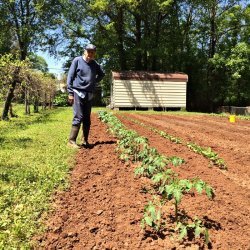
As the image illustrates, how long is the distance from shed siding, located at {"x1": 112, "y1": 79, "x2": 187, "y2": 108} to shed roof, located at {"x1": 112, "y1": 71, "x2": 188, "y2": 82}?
21cm

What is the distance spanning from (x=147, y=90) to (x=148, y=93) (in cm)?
23

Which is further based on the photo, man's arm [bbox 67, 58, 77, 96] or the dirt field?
Result: man's arm [bbox 67, 58, 77, 96]

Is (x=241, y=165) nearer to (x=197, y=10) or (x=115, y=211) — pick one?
(x=115, y=211)

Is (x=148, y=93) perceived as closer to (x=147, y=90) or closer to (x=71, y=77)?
(x=147, y=90)

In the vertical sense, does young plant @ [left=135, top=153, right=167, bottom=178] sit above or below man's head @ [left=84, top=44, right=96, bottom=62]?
below

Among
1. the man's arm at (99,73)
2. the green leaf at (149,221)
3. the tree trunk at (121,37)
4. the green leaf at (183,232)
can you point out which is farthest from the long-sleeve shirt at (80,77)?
the tree trunk at (121,37)

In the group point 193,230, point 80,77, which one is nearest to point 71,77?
point 80,77

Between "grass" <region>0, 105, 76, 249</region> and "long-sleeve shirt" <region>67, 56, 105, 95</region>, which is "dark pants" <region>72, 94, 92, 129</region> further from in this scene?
"grass" <region>0, 105, 76, 249</region>

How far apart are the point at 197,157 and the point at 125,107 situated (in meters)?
20.3

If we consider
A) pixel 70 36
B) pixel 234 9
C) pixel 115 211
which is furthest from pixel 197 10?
pixel 115 211

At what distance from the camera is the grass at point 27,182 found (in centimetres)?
373

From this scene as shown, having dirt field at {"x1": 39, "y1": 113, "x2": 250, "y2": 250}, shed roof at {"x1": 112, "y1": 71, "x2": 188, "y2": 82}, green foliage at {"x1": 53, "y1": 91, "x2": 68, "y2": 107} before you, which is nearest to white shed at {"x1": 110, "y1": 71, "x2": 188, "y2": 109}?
shed roof at {"x1": 112, "y1": 71, "x2": 188, "y2": 82}

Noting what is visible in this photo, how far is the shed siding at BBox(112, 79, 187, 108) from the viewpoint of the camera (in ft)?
88.3

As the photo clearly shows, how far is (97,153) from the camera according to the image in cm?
761
